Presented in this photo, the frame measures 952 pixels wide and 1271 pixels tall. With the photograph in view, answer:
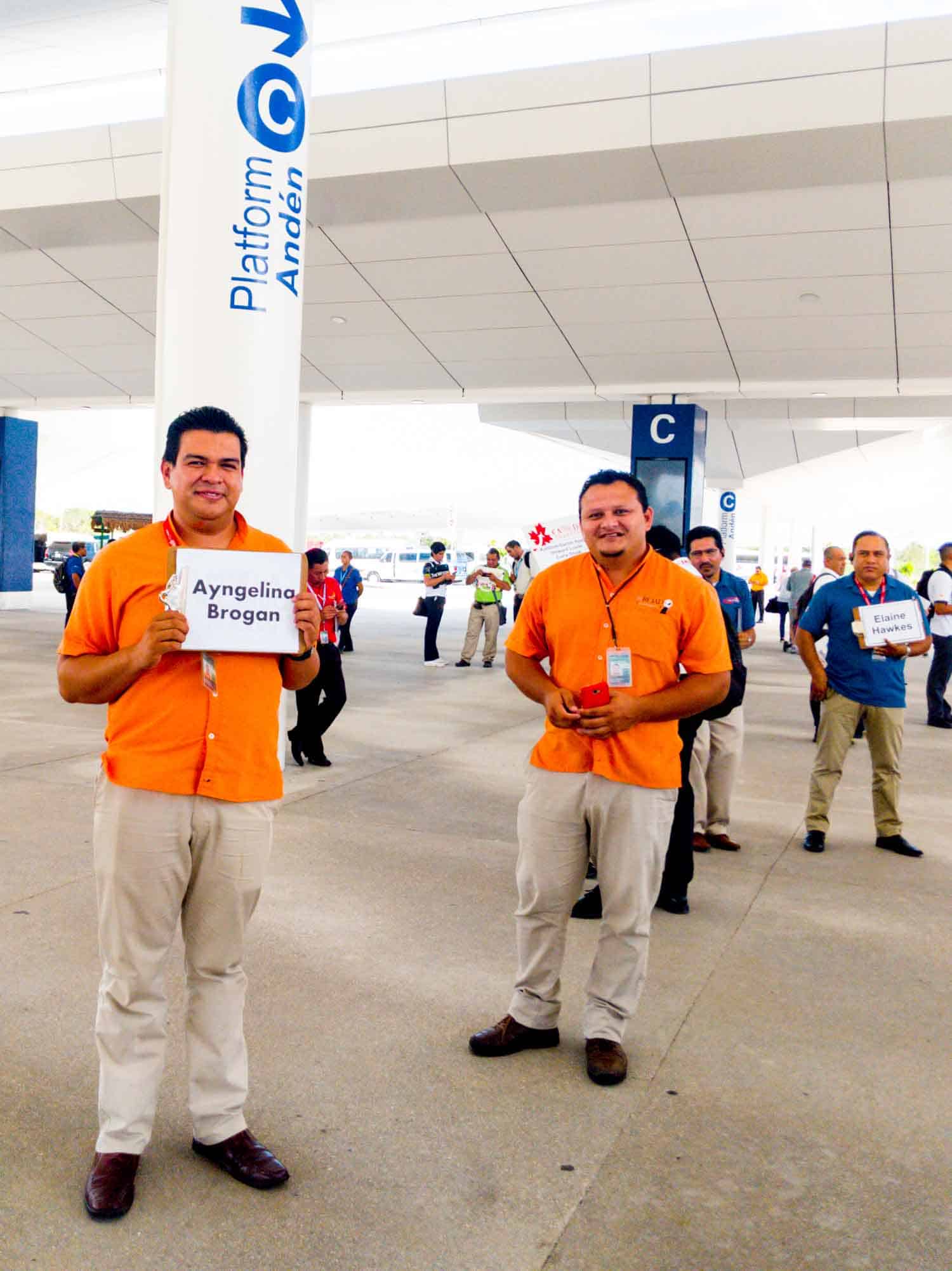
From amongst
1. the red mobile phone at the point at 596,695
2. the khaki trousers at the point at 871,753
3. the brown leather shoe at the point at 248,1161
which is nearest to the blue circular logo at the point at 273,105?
the red mobile phone at the point at 596,695

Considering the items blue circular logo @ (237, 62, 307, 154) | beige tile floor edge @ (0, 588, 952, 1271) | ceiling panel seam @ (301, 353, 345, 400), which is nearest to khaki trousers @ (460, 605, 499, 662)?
ceiling panel seam @ (301, 353, 345, 400)

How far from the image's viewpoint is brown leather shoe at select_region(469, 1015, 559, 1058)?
364 centimetres

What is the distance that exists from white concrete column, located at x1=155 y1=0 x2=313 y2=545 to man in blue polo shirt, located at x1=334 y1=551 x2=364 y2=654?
10133 millimetres

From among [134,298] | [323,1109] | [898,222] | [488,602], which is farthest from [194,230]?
[488,602]

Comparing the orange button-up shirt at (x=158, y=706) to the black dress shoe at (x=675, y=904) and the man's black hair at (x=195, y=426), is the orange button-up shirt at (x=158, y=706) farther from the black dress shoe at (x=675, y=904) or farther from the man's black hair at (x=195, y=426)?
the black dress shoe at (x=675, y=904)

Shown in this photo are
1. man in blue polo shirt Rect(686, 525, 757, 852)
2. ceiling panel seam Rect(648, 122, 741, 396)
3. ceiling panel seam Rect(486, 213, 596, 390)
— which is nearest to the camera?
man in blue polo shirt Rect(686, 525, 757, 852)

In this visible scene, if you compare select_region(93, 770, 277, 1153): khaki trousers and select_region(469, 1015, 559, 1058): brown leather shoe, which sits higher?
select_region(93, 770, 277, 1153): khaki trousers

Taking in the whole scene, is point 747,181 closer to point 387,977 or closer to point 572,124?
point 572,124

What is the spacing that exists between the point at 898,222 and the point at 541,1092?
378 inches

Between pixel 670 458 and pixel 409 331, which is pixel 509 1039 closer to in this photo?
pixel 409 331

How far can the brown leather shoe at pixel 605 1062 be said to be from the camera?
3.46m

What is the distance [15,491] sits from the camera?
2470 cm

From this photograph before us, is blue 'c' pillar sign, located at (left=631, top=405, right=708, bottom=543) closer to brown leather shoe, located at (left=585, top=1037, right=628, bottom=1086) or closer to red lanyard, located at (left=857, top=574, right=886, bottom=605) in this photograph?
red lanyard, located at (left=857, top=574, right=886, bottom=605)

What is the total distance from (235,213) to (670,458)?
10.8 m
